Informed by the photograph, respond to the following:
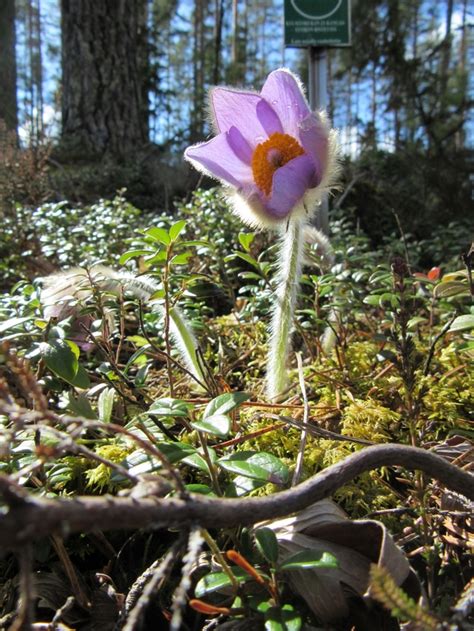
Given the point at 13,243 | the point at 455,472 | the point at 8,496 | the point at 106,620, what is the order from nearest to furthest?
1. the point at 8,496
2. the point at 455,472
3. the point at 106,620
4. the point at 13,243

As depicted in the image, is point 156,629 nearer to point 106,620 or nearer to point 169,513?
point 106,620

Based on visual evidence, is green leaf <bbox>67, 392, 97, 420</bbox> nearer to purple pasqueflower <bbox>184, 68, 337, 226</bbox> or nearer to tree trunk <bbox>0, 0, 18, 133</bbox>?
purple pasqueflower <bbox>184, 68, 337, 226</bbox>

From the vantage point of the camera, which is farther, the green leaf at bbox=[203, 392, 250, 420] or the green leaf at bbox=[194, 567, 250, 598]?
the green leaf at bbox=[203, 392, 250, 420]

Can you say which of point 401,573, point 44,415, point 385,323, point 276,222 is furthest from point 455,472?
point 385,323

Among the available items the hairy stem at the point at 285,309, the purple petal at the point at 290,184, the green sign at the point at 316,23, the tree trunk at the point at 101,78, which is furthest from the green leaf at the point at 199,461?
the tree trunk at the point at 101,78

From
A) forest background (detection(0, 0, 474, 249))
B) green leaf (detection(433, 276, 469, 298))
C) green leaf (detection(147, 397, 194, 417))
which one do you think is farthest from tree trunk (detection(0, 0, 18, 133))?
green leaf (detection(147, 397, 194, 417))

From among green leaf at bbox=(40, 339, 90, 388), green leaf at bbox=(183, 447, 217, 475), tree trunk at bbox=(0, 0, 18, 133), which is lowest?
green leaf at bbox=(183, 447, 217, 475)

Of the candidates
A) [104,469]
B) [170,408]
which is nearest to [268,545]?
[170,408]
